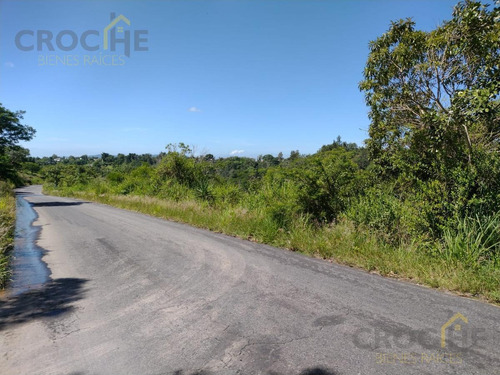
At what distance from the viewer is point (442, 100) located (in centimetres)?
648

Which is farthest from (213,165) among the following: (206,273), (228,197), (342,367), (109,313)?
(342,367)

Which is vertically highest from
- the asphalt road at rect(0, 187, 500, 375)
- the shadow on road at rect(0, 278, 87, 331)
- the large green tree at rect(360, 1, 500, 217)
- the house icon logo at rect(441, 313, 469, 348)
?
the large green tree at rect(360, 1, 500, 217)

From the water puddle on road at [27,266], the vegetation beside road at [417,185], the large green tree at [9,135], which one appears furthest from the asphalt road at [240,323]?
the large green tree at [9,135]

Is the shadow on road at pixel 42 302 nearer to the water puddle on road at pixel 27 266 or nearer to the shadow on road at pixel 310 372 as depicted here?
the water puddle on road at pixel 27 266

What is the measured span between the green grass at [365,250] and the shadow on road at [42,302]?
4.36m

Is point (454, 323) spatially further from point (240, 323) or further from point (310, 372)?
point (240, 323)

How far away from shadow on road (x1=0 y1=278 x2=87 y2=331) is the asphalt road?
0.02 metres

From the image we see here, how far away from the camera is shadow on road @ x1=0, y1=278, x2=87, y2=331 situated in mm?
3609

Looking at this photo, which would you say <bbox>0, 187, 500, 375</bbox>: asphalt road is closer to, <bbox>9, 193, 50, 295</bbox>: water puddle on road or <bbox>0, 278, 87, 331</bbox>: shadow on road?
<bbox>0, 278, 87, 331</bbox>: shadow on road

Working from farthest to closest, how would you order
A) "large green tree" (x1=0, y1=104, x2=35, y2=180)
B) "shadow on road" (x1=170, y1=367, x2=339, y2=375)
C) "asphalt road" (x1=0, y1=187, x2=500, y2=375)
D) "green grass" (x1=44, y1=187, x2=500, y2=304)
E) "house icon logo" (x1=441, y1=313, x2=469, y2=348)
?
1. "large green tree" (x1=0, y1=104, x2=35, y2=180)
2. "green grass" (x1=44, y1=187, x2=500, y2=304)
3. "house icon logo" (x1=441, y1=313, x2=469, y2=348)
4. "asphalt road" (x1=0, y1=187, x2=500, y2=375)
5. "shadow on road" (x1=170, y1=367, x2=339, y2=375)

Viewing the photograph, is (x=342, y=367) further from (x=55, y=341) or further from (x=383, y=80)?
(x=383, y=80)

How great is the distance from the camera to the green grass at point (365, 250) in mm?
4105

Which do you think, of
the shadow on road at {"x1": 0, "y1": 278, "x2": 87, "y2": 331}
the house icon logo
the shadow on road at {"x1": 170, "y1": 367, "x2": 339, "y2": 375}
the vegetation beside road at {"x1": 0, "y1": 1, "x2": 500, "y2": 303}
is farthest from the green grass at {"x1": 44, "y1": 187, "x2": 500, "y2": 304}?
the shadow on road at {"x1": 0, "y1": 278, "x2": 87, "y2": 331}

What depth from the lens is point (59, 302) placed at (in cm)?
402
